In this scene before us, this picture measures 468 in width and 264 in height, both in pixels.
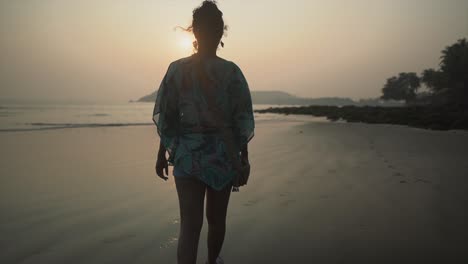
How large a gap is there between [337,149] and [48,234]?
7.77m

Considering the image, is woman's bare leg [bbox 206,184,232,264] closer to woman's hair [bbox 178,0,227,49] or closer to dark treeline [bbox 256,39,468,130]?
woman's hair [bbox 178,0,227,49]

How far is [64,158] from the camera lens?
8.12 metres

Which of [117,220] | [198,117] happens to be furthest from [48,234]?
[198,117]

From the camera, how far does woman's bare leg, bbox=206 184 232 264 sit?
2326 mm

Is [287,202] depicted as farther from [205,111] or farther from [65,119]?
[65,119]

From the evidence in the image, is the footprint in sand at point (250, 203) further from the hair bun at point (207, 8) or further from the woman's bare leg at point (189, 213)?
the hair bun at point (207, 8)

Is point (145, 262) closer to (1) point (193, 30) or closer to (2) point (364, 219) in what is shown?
(1) point (193, 30)

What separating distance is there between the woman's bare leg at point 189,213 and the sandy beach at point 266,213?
79cm

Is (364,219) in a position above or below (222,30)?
below

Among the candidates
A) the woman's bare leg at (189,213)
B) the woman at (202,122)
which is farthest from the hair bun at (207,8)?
the woman's bare leg at (189,213)

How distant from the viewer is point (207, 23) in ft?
7.43

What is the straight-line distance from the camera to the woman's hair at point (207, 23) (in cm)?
226

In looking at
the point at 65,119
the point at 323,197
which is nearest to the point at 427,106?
the point at 65,119

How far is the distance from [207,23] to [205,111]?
1.88 ft
